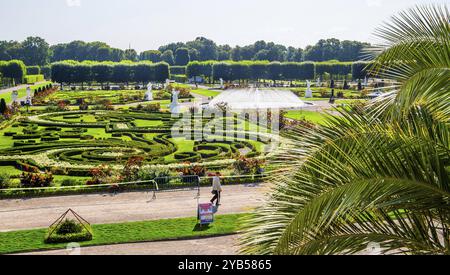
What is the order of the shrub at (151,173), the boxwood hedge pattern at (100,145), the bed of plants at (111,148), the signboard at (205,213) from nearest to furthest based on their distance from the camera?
1. the signboard at (205,213)
2. the shrub at (151,173)
3. the bed of plants at (111,148)
4. the boxwood hedge pattern at (100,145)

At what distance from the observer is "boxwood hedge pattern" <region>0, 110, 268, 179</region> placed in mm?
19156

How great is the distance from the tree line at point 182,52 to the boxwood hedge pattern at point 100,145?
264 ft

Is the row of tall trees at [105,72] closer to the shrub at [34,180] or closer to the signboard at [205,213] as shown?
the shrub at [34,180]

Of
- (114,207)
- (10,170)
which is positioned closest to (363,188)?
(114,207)

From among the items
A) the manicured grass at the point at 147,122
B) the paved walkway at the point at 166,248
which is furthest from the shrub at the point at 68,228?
the manicured grass at the point at 147,122

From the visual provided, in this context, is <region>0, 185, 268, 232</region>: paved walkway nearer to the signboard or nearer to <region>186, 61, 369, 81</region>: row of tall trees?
the signboard

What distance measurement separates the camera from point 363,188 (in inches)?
132

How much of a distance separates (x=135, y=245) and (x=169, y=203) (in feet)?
11.6

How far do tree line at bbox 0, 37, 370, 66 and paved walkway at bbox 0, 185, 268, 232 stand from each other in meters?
91.0

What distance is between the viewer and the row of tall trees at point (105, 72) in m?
67.8

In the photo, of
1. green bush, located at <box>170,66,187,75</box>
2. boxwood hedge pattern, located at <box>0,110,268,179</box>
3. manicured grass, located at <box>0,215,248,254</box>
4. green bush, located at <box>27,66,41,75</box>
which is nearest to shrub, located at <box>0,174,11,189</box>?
boxwood hedge pattern, located at <box>0,110,268,179</box>

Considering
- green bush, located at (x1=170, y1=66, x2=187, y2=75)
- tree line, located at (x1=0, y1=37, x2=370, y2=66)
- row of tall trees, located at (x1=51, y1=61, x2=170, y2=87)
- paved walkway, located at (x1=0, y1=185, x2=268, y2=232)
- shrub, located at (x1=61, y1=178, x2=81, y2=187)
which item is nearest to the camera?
paved walkway, located at (x1=0, y1=185, x2=268, y2=232)
